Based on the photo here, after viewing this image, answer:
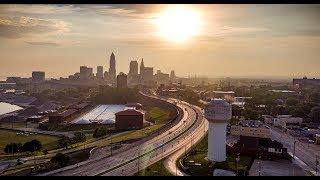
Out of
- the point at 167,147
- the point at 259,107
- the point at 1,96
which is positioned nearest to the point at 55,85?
the point at 1,96

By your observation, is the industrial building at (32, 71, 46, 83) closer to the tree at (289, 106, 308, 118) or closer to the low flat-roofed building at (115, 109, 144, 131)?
the low flat-roofed building at (115, 109, 144, 131)

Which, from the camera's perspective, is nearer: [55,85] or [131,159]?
[131,159]

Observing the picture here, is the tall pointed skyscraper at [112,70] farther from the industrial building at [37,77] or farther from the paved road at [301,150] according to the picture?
the paved road at [301,150]

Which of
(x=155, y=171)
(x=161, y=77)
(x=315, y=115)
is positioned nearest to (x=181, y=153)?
(x=155, y=171)

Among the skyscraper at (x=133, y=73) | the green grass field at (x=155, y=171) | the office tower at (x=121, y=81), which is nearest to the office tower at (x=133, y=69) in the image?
the skyscraper at (x=133, y=73)

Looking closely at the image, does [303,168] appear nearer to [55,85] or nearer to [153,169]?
[153,169]

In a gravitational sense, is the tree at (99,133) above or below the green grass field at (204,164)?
below
